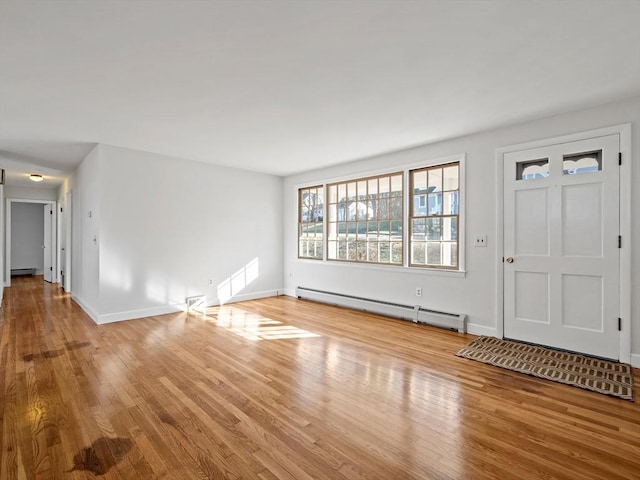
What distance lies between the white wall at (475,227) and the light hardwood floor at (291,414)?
0.58 meters

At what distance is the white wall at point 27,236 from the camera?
953 centimetres

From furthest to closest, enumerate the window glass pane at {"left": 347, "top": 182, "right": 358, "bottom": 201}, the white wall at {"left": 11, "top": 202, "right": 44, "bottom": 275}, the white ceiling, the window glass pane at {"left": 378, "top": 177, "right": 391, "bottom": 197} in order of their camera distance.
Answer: the white wall at {"left": 11, "top": 202, "right": 44, "bottom": 275} → the window glass pane at {"left": 347, "top": 182, "right": 358, "bottom": 201} → the window glass pane at {"left": 378, "top": 177, "right": 391, "bottom": 197} → the white ceiling

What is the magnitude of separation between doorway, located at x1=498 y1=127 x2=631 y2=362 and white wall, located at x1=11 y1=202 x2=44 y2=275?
12.7m

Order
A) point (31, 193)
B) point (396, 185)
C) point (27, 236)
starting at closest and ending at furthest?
point (396, 185), point (31, 193), point (27, 236)

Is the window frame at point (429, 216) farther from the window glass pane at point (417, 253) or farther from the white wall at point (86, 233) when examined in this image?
the white wall at point (86, 233)

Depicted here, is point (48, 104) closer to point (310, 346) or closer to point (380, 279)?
point (310, 346)

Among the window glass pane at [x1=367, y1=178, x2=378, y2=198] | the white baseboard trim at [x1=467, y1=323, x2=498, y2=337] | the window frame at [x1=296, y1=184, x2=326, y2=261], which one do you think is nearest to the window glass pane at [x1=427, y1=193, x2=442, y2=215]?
the window glass pane at [x1=367, y1=178, x2=378, y2=198]

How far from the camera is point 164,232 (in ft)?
16.9

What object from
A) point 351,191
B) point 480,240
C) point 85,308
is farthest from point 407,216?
point 85,308

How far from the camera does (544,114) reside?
3451 mm

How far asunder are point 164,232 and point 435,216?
170 inches

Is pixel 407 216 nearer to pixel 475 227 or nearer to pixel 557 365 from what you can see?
pixel 475 227

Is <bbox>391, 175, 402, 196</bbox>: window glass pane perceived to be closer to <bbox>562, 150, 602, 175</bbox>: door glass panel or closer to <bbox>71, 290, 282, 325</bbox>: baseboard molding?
<bbox>562, 150, 602, 175</bbox>: door glass panel

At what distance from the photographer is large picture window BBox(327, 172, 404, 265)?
5055mm
